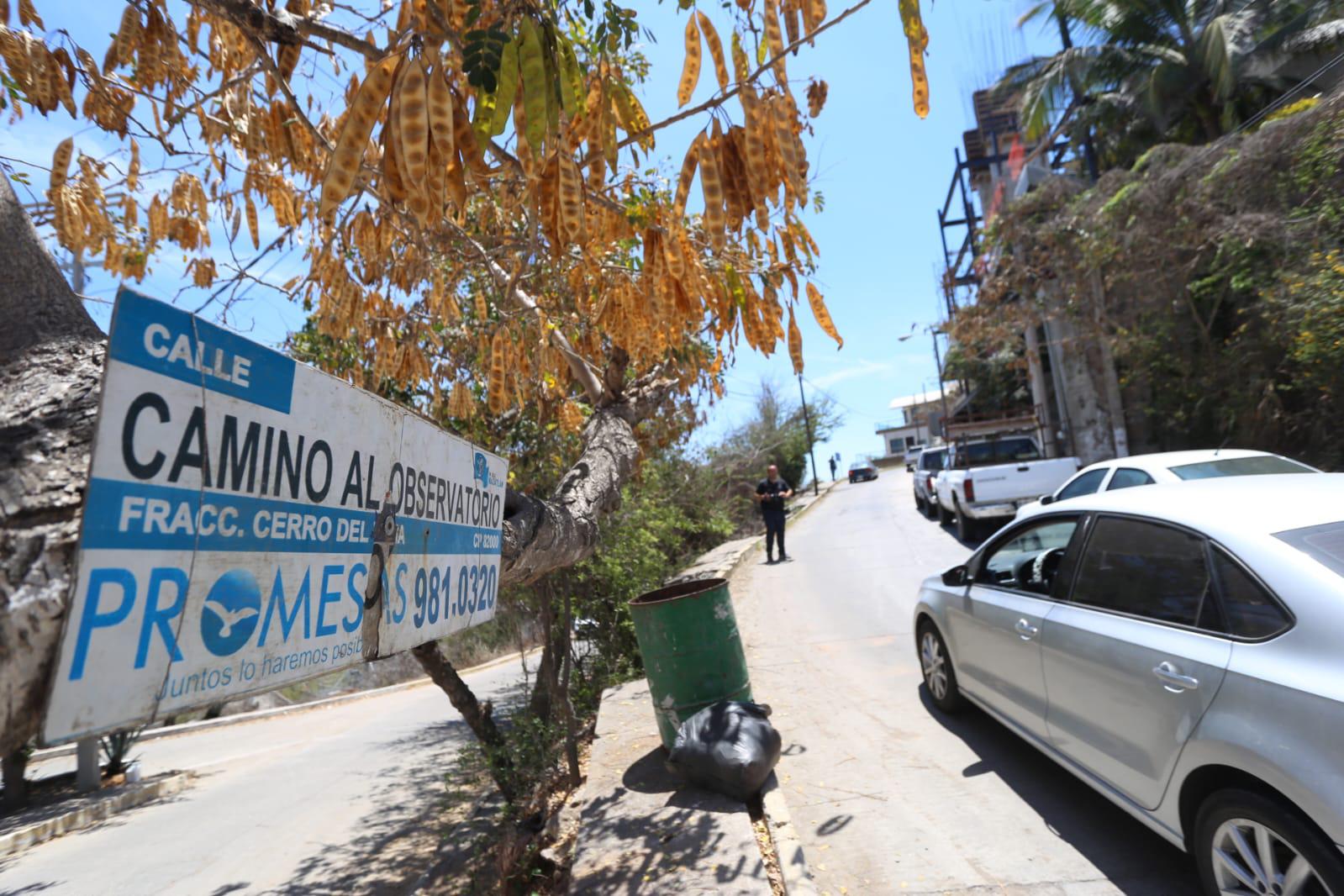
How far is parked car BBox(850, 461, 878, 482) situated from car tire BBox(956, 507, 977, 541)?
105ft

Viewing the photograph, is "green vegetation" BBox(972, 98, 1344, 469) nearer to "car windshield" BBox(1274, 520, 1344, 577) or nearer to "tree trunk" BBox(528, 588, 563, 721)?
"car windshield" BBox(1274, 520, 1344, 577)

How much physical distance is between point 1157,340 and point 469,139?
15334mm

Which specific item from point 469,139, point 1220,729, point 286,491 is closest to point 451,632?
point 286,491

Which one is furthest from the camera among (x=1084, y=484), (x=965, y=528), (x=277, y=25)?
(x=965, y=528)

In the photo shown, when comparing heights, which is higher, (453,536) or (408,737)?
(453,536)

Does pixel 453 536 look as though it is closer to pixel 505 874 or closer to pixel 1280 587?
pixel 1280 587

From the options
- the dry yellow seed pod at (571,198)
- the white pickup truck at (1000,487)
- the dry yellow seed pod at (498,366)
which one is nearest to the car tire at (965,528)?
the white pickup truck at (1000,487)

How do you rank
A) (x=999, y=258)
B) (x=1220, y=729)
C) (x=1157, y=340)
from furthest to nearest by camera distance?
(x=999, y=258) → (x=1157, y=340) → (x=1220, y=729)

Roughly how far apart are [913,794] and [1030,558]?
163 centimetres

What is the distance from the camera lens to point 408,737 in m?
12.8

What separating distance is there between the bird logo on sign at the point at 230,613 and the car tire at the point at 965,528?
539 inches

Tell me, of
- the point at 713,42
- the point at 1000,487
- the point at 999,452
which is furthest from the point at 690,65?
the point at 999,452

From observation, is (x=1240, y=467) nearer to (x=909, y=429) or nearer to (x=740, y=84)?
(x=740, y=84)

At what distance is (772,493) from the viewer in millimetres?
14516
